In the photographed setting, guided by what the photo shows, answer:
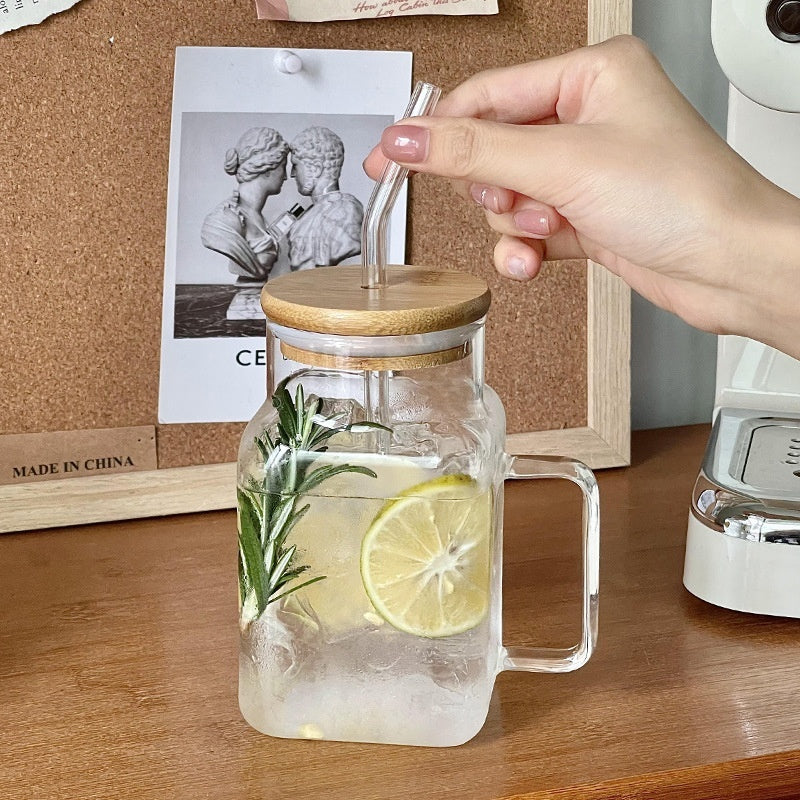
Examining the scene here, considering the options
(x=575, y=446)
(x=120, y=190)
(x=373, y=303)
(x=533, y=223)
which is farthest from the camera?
(x=575, y=446)

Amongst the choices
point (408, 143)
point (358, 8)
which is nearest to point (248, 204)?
point (358, 8)

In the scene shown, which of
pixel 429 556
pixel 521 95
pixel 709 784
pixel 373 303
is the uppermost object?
pixel 521 95

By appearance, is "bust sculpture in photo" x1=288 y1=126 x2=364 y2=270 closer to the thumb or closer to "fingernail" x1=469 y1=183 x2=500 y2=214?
"fingernail" x1=469 y1=183 x2=500 y2=214

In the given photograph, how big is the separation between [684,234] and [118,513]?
0.43 metres

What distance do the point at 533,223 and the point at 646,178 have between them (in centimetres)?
12

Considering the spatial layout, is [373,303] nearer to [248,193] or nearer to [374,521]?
[374,521]

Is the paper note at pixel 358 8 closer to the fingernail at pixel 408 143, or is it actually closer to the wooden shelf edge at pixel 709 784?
the fingernail at pixel 408 143

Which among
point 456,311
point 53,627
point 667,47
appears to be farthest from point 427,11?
point 53,627

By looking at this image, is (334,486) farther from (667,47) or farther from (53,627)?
(667,47)

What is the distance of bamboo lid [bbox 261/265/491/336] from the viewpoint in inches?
17.2

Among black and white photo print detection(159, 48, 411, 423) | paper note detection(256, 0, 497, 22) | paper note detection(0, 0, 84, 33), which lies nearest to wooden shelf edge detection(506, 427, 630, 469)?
black and white photo print detection(159, 48, 411, 423)

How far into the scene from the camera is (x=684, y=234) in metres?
0.49

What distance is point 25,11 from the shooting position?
66 cm

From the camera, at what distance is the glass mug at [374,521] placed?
0.46 meters
